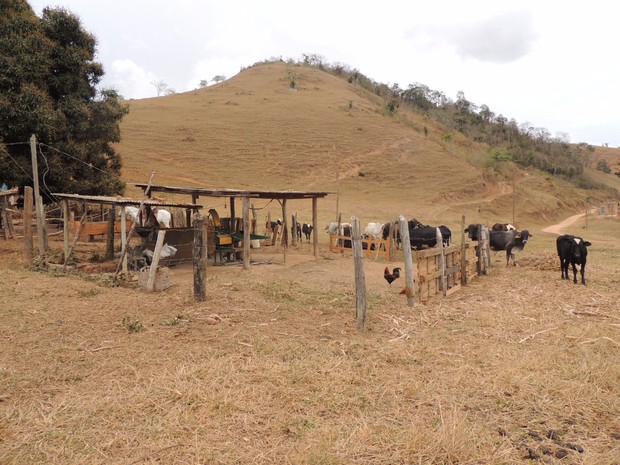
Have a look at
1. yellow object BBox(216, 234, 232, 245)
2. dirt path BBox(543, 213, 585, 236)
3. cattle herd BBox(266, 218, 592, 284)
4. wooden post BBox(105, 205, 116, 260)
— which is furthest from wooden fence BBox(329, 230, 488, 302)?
dirt path BBox(543, 213, 585, 236)

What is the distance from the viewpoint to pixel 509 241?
15.4 meters

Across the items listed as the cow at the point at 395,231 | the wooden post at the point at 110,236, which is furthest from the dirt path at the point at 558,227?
the wooden post at the point at 110,236

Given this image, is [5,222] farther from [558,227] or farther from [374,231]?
[558,227]

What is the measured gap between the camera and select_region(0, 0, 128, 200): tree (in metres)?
15.8

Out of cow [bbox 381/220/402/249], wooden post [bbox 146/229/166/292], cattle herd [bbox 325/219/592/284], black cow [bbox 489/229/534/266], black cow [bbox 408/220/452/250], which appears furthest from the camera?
cow [bbox 381/220/402/249]

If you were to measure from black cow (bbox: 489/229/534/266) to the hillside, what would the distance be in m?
14.8

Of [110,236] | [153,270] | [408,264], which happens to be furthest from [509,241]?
[110,236]

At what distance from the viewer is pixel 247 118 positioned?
5503cm

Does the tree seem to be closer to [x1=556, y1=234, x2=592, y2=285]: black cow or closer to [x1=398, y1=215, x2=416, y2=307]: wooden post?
[x1=398, y1=215, x2=416, y2=307]: wooden post

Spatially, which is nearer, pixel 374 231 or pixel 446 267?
pixel 446 267

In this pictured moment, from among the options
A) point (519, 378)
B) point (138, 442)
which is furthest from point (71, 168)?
point (519, 378)

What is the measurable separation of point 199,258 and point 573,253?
9456 mm

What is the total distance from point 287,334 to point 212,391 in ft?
7.60

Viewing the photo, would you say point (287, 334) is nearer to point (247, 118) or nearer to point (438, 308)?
point (438, 308)
